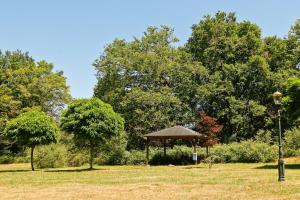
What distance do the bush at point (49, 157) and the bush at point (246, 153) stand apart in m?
13.7

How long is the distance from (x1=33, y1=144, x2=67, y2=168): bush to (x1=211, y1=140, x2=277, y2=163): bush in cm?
1372

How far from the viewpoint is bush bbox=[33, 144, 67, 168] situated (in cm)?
3872

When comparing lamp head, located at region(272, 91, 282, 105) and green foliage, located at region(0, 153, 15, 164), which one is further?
green foliage, located at region(0, 153, 15, 164)

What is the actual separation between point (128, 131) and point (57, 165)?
480 inches

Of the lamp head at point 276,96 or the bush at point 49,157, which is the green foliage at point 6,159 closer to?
the bush at point 49,157

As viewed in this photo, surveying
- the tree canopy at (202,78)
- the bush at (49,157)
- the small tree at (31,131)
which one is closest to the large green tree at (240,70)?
the tree canopy at (202,78)

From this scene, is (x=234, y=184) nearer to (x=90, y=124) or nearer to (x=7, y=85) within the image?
(x=90, y=124)

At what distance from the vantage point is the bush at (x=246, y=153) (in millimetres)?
38781

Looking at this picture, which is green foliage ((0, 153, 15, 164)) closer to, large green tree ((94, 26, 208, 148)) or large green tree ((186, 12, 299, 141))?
large green tree ((94, 26, 208, 148))

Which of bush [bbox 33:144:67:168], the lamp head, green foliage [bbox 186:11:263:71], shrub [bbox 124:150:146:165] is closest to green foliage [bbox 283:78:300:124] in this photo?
the lamp head

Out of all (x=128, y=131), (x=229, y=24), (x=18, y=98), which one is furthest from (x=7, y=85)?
(x=229, y=24)

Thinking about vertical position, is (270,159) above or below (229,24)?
below

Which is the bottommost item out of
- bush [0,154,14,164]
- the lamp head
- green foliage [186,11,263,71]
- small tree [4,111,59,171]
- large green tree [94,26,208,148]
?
bush [0,154,14,164]

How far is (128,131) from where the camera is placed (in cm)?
4962
